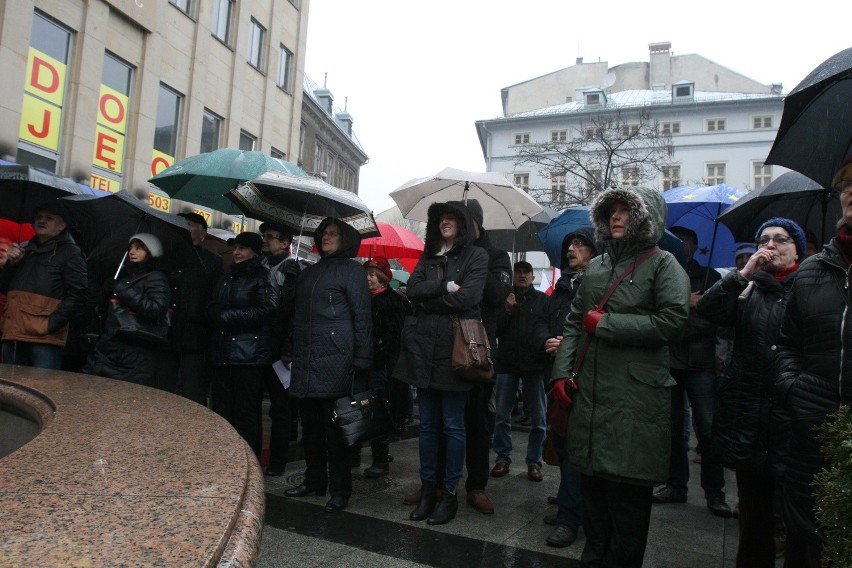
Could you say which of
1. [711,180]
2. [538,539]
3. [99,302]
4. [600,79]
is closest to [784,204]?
[538,539]

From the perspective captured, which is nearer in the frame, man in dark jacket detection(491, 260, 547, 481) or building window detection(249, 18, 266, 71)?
man in dark jacket detection(491, 260, 547, 481)

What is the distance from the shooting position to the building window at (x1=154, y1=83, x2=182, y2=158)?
1669 centimetres

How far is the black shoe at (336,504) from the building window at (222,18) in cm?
1739

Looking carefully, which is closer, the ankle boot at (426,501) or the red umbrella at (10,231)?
the ankle boot at (426,501)

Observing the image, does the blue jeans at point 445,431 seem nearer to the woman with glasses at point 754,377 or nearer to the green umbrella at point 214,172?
the woman with glasses at point 754,377

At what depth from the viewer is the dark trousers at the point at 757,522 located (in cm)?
335

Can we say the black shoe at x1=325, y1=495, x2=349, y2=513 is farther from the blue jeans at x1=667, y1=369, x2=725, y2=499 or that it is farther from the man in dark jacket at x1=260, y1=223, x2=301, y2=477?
the blue jeans at x1=667, y1=369, x2=725, y2=499

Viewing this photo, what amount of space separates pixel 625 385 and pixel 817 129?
61.6 inches

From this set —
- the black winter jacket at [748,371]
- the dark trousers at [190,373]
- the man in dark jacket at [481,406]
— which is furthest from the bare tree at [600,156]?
the black winter jacket at [748,371]

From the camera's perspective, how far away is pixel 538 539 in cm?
419

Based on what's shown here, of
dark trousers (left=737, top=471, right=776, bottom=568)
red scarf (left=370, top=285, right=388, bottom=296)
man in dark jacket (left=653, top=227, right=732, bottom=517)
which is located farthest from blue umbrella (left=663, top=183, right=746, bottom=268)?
dark trousers (left=737, top=471, right=776, bottom=568)

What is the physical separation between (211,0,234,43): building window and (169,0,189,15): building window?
106 centimetres

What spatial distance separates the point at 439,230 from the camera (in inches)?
193

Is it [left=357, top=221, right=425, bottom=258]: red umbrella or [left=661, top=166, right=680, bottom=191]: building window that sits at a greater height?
[left=661, top=166, right=680, bottom=191]: building window
